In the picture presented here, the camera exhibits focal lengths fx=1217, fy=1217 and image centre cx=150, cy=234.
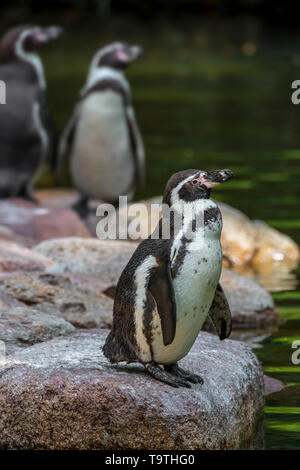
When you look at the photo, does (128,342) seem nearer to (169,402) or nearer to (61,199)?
(169,402)

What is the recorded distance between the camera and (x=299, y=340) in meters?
6.70

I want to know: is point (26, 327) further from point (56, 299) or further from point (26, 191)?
point (26, 191)

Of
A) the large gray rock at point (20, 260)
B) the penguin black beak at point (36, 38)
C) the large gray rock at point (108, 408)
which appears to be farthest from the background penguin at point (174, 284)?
the penguin black beak at point (36, 38)

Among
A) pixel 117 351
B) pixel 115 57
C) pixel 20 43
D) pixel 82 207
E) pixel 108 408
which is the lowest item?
pixel 82 207

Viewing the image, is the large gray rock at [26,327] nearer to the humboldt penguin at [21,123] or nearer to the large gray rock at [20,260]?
the large gray rock at [20,260]

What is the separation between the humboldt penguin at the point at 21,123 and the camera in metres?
10.6

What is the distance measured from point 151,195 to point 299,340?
16.8 ft

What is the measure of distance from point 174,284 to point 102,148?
6252 millimetres

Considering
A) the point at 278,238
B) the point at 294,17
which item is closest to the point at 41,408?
the point at 278,238

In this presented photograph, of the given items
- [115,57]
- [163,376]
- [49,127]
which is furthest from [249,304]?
[115,57]

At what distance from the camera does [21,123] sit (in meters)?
10.6

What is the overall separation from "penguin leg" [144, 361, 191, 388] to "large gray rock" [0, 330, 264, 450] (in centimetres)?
3
